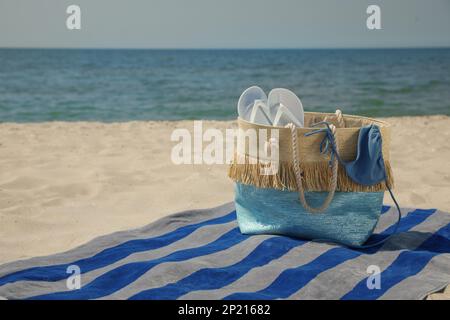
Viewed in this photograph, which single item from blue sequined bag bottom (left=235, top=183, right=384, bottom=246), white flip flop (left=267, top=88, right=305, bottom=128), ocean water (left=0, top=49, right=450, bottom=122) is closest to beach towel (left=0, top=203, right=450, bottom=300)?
blue sequined bag bottom (left=235, top=183, right=384, bottom=246)

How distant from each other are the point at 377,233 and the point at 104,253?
1286 millimetres

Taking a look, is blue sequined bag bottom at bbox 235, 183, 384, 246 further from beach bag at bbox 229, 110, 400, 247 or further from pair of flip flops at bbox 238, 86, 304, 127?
pair of flip flops at bbox 238, 86, 304, 127

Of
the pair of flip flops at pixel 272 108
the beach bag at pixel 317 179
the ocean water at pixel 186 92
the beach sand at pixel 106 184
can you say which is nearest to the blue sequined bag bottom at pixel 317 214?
the beach bag at pixel 317 179

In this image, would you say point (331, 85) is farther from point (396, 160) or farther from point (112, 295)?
point (112, 295)

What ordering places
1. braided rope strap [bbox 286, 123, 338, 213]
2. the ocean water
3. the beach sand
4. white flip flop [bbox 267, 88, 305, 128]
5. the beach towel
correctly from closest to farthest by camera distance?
the beach towel
braided rope strap [bbox 286, 123, 338, 213]
white flip flop [bbox 267, 88, 305, 128]
the beach sand
the ocean water

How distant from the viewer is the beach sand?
117 inches

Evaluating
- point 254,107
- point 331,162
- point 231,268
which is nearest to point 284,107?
point 254,107

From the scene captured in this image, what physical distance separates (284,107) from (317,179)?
35 cm

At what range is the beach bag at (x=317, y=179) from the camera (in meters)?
2.40

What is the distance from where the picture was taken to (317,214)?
2.48 meters

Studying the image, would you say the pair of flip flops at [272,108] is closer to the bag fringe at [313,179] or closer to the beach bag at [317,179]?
the beach bag at [317,179]

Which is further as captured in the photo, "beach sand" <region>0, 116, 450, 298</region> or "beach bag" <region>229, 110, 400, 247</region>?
"beach sand" <region>0, 116, 450, 298</region>

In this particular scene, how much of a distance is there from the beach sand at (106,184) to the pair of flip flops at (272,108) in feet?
2.98

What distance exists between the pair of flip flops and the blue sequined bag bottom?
12.2 inches
